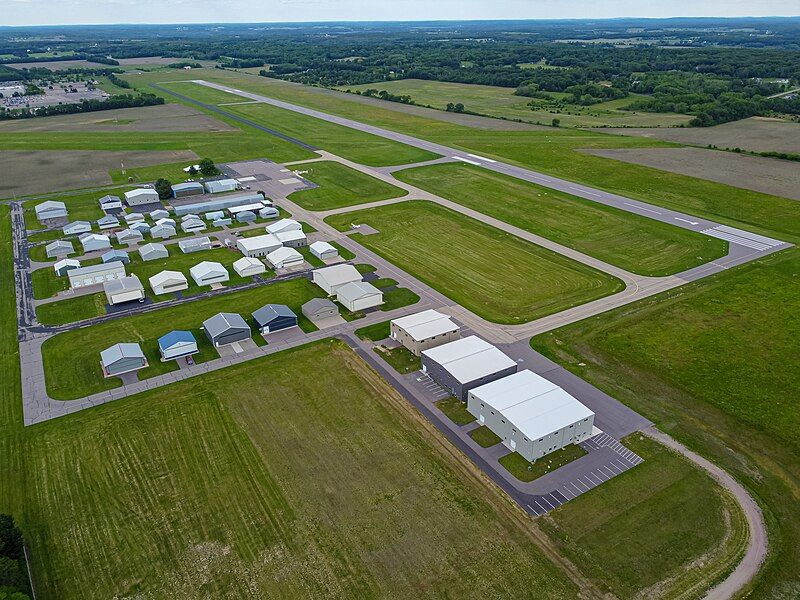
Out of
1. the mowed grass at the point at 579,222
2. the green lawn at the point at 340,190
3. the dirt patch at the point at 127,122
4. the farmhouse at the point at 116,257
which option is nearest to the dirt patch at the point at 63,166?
the dirt patch at the point at 127,122

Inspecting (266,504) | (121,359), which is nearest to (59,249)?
(121,359)

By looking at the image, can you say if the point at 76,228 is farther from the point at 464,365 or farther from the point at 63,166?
the point at 464,365

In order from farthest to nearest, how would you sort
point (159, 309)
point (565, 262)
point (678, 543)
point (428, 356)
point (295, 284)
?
point (565, 262) → point (295, 284) → point (159, 309) → point (428, 356) → point (678, 543)

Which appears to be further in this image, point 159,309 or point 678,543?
point 159,309

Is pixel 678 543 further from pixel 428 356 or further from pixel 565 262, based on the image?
pixel 565 262

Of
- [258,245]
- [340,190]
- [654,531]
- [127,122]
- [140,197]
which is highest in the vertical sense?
[127,122]

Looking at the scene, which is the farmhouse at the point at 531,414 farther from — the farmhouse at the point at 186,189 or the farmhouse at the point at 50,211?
the farmhouse at the point at 50,211

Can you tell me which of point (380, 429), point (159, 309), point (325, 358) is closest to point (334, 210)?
point (159, 309)
